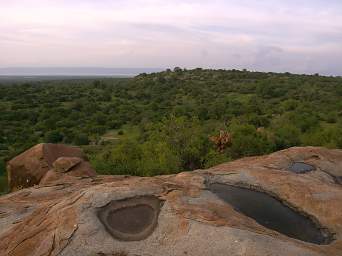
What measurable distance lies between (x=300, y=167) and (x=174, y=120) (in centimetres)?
1325

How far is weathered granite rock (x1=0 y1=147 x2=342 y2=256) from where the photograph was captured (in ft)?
24.1

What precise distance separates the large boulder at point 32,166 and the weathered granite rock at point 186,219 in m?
7.46

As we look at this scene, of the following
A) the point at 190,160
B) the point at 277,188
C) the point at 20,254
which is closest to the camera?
the point at 20,254

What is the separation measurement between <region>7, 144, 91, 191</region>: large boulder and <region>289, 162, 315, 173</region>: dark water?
898cm

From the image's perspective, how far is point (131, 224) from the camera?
797 cm

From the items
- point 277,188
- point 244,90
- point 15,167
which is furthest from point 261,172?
point 244,90

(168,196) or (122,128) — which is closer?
(168,196)

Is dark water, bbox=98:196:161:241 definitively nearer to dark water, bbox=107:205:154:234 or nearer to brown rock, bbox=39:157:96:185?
dark water, bbox=107:205:154:234

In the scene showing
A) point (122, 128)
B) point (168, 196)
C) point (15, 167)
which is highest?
point (168, 196)

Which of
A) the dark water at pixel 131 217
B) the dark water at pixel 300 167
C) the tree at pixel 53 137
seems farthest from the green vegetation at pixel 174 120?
the dark water at pixel 131 217

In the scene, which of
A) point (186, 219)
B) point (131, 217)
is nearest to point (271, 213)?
point (186, 219)

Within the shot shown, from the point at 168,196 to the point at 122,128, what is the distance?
38.2m

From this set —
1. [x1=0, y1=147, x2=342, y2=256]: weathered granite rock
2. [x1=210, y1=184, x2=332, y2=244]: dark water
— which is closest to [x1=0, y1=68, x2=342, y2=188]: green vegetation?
[x1=0, y1=147, x2=342, y2=256]: weathered granite rock

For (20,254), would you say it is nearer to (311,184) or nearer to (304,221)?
(304,221)
